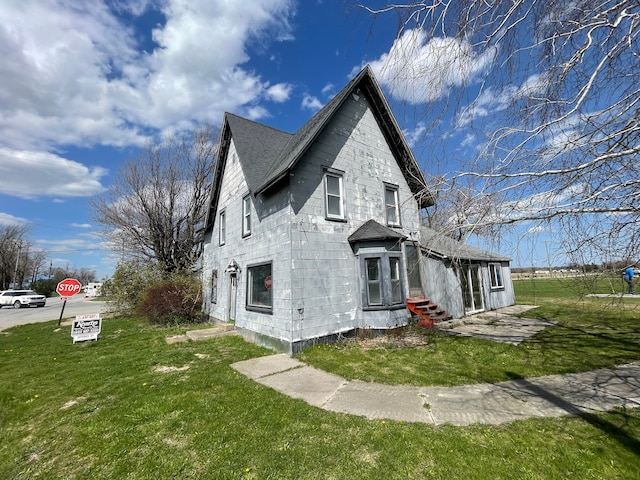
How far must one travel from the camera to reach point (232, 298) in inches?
469

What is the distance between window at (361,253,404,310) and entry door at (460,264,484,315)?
5.29 meters

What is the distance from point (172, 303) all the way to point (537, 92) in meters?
14.9

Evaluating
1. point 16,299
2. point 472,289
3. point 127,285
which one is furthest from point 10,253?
point 472,289

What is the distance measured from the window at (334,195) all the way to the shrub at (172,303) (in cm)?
907

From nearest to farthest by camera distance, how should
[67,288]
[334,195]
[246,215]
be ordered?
[334,195] < [246,215] < [67,288]

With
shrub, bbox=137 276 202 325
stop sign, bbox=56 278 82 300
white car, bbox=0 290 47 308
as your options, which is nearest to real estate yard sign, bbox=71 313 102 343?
shrub, bbox=137 276 202 325

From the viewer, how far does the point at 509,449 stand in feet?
10.3

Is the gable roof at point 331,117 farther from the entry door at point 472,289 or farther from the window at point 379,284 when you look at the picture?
the entry door at point 472,289

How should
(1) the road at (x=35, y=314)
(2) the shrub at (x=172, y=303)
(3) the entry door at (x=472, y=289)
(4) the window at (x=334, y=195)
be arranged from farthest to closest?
1. (1) the road at (x=35, y=314)
2. (2) the shrub at (x=172, y=303)
3. (3) the entry door at (x=472, y=289)
4. (4) the window at (x=334, y=195)

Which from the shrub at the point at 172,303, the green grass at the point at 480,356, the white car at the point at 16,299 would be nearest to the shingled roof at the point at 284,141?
the shrub at the point at 172,303

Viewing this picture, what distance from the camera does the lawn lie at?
2.96m

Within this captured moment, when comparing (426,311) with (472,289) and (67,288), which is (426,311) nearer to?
(472,289)

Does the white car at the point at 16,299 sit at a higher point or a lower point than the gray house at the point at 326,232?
lower

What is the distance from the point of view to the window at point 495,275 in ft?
47.9
